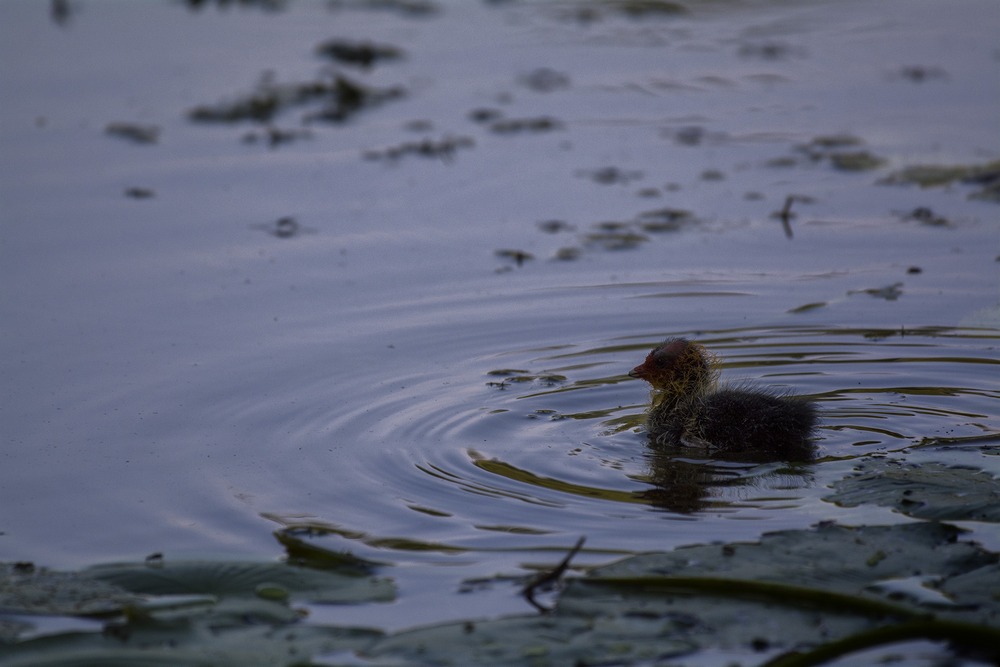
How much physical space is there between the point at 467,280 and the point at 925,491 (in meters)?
4.69

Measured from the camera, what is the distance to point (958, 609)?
451cm

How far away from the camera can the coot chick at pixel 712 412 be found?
257 inches

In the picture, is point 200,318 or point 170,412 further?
point 200,318

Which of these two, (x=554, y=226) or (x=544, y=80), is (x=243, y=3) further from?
(x=554, y=226)

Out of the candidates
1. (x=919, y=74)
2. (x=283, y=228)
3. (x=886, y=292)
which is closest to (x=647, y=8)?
(x=919, y=74)

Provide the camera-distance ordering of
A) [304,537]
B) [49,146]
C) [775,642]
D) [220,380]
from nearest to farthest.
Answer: [775,642]
[304,537]
[220,380]
[49,146]

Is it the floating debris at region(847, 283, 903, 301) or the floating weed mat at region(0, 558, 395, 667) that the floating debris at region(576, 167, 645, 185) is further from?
the floating weed mat at region(0, 558, 395, 667)

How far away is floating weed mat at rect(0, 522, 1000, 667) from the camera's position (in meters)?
4.32

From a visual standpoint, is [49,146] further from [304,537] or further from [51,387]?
[304,537]

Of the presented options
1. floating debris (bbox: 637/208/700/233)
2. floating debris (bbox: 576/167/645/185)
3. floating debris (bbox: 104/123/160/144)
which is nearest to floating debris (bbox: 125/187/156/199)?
floating debris (bbox: 104/123/160/144)

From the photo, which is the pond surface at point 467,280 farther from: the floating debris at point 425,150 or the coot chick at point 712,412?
the coot chick at point 712,412

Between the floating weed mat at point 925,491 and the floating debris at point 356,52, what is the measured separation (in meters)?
12.3

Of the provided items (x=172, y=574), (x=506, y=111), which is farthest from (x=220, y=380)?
(x=506, y=111)

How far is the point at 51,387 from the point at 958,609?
213 inches
